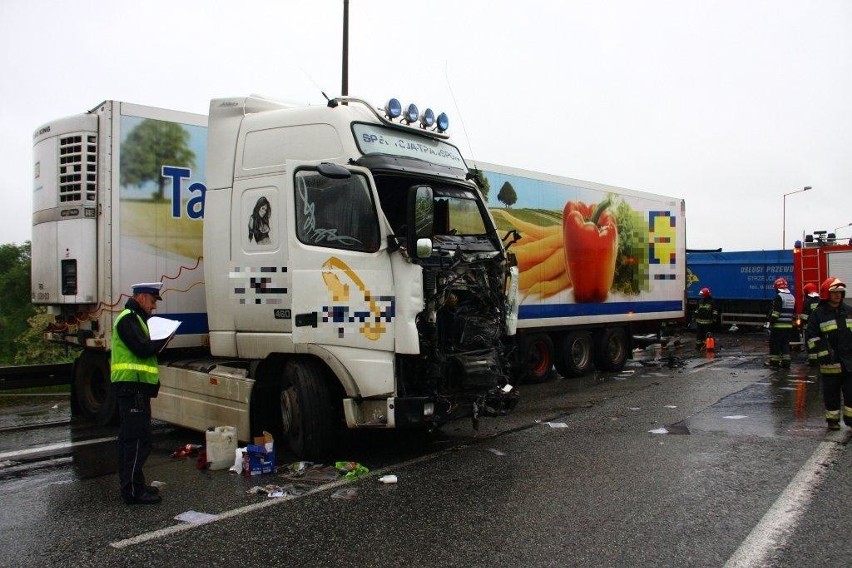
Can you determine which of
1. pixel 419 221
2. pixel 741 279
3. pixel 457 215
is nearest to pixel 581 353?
pixel 457 215

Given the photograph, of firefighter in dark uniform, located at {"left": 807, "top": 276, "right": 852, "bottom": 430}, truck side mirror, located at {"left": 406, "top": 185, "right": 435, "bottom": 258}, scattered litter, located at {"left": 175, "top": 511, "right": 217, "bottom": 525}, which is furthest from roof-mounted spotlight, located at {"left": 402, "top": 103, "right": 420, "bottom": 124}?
firefighter in dark uniform, located at {"left": 807, "top": 276, "right": 852, "bottom": 430}

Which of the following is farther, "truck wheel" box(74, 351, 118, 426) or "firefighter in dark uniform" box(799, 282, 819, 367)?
"firefighter in dark uniform" box(799, 282, 819, 367)

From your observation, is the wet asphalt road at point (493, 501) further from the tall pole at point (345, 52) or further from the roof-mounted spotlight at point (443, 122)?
the tall pole at point (345, 52)

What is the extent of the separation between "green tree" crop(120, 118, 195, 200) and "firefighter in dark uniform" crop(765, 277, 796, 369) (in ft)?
Answer: 35.7

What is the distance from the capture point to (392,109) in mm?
6941

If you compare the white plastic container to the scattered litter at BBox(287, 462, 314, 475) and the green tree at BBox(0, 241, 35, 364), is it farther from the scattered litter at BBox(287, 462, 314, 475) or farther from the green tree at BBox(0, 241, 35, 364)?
the green tree at BBox(0, 241, 35, 364)

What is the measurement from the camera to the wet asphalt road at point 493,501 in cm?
429

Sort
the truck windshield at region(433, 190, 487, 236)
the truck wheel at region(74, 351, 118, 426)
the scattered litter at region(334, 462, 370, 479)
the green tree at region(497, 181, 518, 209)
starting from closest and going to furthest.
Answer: the scattered litter at region(334, 462, 370, 479) < the truck windshield at region(433, 190, 487, 236) < the truck wheel at region(74, 351, 118, 426) < the green tree at region(497, 181, 518, 209)

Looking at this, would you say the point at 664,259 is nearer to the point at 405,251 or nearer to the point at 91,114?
the point at 405,251

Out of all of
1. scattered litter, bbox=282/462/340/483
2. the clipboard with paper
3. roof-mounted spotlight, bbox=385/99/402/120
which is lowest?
scattered litter, bbox=282/462/340/483

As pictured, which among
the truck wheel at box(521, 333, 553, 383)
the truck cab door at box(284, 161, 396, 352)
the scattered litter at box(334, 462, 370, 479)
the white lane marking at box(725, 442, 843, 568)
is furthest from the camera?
the truck wheel at box(521, 333, 553, 383)

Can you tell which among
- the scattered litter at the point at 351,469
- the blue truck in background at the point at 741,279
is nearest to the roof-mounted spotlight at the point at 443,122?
the scattered litter at the point at 351,469

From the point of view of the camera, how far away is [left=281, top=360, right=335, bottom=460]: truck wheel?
20.7 ft

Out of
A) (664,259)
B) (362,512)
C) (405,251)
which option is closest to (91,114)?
(405,251)
